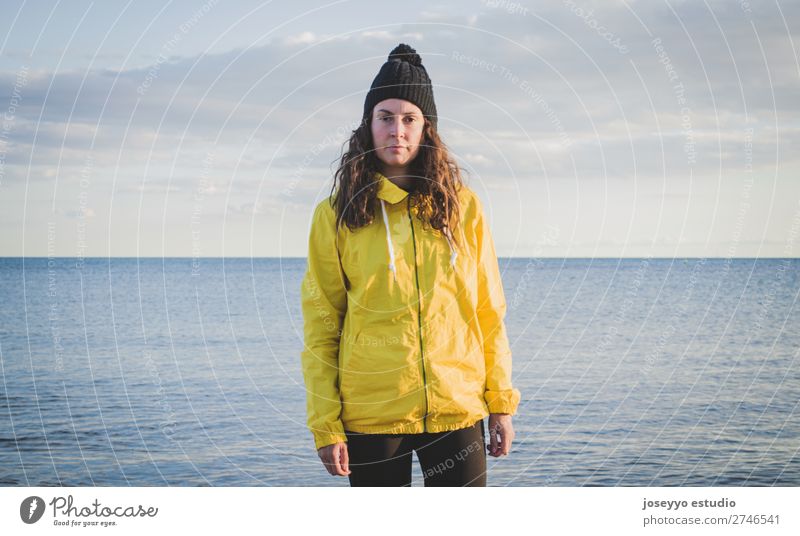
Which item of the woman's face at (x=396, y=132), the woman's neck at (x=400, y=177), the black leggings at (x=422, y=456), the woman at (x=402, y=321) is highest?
the woman's face at (x=396, y=132)

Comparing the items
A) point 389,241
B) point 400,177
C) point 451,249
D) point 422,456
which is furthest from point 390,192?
point 422,456

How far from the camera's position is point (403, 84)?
10.8 feet

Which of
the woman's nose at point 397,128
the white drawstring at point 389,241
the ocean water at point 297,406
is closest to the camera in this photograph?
the white drawstring at point 389,241

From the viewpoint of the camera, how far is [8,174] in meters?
7.60

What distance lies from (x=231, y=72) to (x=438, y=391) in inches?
269

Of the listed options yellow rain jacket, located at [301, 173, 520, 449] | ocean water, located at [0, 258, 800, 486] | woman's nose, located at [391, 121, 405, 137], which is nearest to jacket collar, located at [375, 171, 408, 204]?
yellow rain jacket, located at [301, 173, 520, 449]

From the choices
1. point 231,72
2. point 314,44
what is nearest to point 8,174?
point 231,72

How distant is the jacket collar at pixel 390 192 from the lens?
3.19 m

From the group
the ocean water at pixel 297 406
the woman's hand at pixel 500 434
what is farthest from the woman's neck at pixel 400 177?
the ocean water at pixel 297 406

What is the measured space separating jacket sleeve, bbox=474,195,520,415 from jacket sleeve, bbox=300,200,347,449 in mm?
543

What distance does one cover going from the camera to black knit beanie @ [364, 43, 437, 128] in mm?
3293

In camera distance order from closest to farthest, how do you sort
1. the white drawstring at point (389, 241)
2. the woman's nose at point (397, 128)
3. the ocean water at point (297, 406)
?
the white drawstring at point (389, 241) < the woman's nose at point (397, 128) < the ocean water at point (297, 406)

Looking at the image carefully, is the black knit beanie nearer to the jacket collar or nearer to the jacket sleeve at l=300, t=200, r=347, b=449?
the jacket collar

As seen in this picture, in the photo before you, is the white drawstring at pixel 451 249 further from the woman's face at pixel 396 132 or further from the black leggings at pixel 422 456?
the black leggings at pixel 422 456
